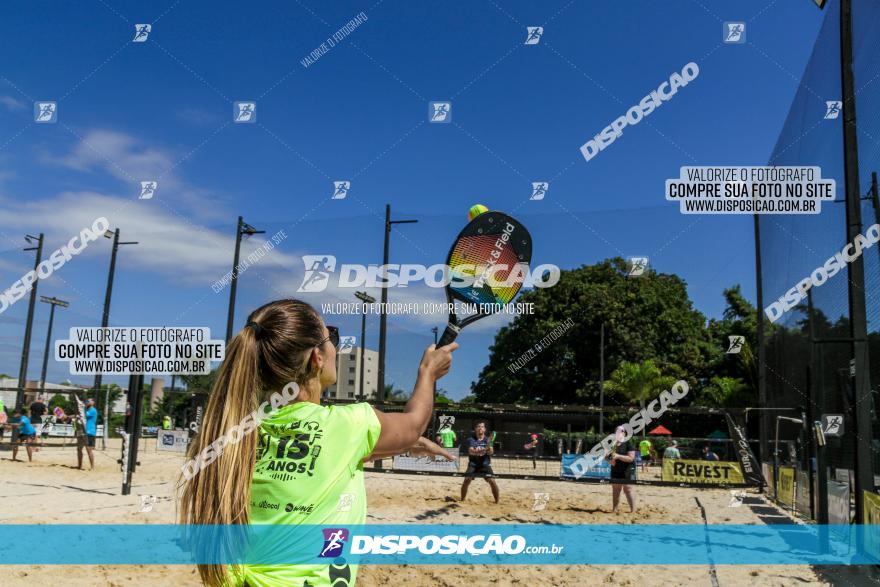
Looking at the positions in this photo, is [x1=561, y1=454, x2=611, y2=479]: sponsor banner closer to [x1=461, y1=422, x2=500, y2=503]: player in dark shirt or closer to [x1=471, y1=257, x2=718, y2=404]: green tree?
[x1=461, y1=422, x2=500, y2=503]: player in dark shirt

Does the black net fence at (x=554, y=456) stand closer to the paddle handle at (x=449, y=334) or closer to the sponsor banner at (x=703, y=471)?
the sponsor banner at (x=703, y=471)

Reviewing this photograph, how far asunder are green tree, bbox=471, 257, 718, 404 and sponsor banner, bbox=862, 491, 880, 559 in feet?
102

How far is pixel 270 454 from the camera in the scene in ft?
6.01

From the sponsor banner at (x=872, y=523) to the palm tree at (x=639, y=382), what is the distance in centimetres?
2793

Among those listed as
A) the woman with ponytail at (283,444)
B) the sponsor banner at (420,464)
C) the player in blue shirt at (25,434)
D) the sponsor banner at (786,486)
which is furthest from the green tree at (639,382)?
the woman with ponytail at (283,444)

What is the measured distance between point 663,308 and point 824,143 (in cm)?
3072

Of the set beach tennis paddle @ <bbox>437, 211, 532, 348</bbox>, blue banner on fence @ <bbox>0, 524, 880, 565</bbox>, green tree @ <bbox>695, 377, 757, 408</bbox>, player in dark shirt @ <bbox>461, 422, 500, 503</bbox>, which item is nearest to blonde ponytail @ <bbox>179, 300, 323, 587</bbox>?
beach tennis paddle @ <bbox>437, 211, 532, 348</bbox>

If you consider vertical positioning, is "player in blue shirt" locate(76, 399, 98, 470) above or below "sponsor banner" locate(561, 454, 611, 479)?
above

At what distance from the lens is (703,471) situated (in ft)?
49.1

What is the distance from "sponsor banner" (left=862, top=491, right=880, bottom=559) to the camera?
683 centimetres

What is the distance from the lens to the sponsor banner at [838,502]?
9.01 meters

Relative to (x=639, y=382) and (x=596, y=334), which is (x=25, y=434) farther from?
(x=596, y=334)

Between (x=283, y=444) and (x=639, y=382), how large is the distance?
35.2m

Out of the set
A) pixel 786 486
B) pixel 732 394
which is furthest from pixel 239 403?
pixel 732 394
